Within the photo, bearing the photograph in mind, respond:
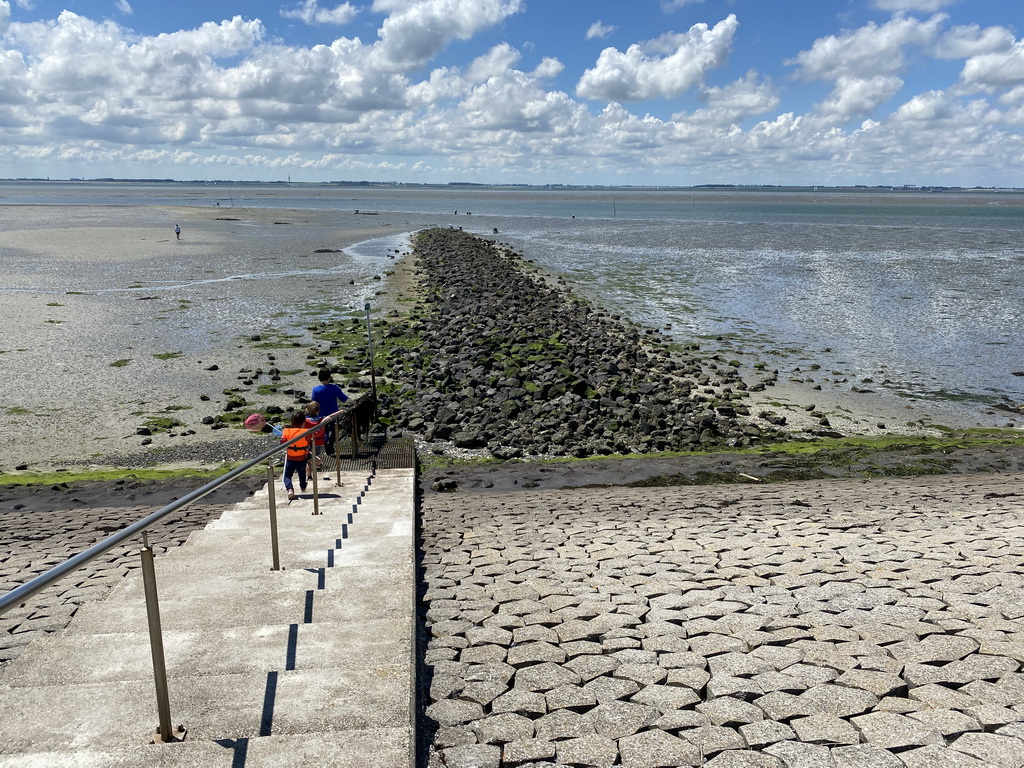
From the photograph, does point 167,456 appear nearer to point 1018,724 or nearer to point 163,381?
point 163,381

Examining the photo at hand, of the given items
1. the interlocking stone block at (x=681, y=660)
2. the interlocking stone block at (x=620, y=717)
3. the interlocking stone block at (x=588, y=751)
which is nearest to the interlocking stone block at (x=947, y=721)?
the interlocking stone block at (x=681, y=660)

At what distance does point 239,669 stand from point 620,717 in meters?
2.51

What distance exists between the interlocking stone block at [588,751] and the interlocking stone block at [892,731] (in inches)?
60.5

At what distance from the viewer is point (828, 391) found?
20.9 m

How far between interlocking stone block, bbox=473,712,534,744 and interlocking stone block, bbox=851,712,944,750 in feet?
6.76

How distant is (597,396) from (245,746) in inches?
592

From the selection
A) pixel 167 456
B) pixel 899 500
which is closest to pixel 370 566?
pixel 899 500

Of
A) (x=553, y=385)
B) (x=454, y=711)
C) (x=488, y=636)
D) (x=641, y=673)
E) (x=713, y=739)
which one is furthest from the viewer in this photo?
(x=553, y=385)

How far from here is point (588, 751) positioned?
4668mm

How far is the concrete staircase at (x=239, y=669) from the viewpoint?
4.02 meters

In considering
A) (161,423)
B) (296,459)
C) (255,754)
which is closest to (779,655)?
(255,754)

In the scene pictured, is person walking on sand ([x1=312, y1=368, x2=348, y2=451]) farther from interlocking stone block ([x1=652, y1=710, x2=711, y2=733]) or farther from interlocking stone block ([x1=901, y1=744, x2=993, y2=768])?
interlocking stone block ([x1=901, y1=744, x2=993, y2=768])

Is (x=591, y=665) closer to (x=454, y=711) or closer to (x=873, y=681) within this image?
(x=454, y=711)

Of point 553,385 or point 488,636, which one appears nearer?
point 488,636
